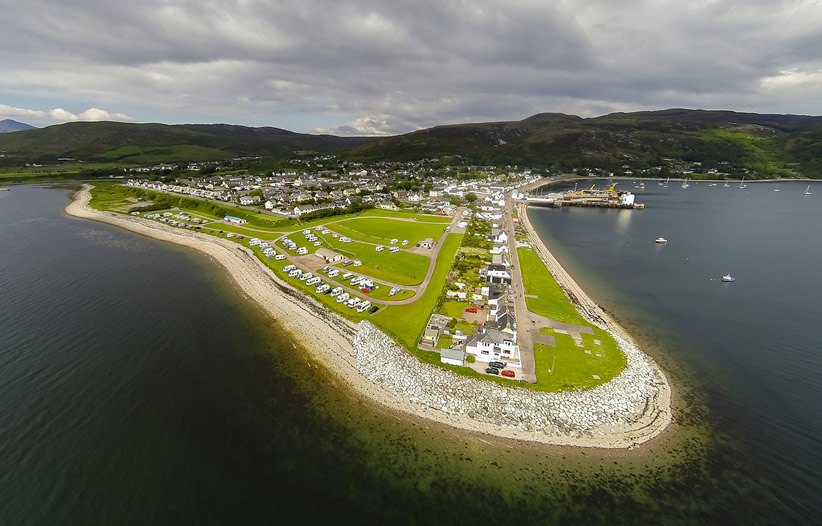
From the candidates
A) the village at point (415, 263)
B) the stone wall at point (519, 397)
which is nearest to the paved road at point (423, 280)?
the village at point (415, 263)

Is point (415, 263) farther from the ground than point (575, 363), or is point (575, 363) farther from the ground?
point (415, 263)

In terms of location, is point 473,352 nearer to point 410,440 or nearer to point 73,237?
point 410,440

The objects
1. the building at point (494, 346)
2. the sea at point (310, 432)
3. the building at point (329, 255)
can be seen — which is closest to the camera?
the sea at point (310, 432)

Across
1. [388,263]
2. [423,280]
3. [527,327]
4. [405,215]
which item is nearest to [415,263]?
[388,263]

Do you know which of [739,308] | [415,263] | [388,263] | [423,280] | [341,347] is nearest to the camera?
[341,347]

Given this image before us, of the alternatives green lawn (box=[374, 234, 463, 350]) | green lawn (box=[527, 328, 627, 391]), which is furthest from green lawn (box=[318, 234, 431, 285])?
green lawn (box=[527, 328, 627, 391])

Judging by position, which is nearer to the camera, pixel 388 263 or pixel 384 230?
pixel 388 263

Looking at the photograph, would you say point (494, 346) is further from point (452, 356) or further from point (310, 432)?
point (310, 432)

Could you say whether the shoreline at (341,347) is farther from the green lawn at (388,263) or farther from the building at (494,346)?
the green lawn at (388,263)
